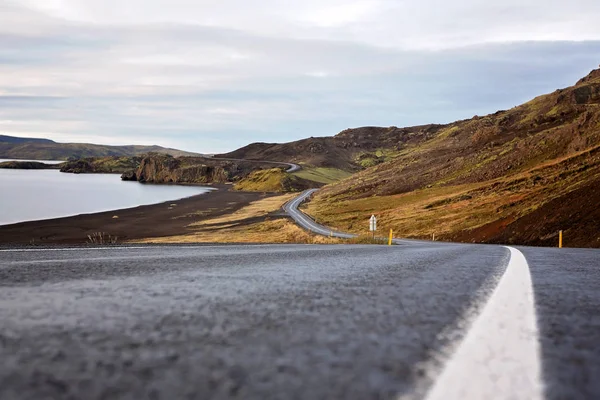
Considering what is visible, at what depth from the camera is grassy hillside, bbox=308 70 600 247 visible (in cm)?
4238

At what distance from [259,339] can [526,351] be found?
2.78 feet

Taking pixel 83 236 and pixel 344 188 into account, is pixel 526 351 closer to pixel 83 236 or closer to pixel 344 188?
pixel 83 236

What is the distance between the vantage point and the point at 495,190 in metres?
68.6

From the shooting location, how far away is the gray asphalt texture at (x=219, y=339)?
1.15 m

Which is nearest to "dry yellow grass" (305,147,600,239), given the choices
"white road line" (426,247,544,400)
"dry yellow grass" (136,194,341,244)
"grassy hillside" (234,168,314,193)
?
"dry yellow grass" (136,194,341,244)

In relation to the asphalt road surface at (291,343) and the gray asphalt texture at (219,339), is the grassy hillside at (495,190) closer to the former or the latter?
the asphalt road surface at (291,343)

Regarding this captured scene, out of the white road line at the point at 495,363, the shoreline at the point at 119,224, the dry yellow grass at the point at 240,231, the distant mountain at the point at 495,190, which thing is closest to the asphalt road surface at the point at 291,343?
the white road line at the point at 495,363

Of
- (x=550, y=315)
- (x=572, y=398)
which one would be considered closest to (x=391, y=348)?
(x=572, y=398)

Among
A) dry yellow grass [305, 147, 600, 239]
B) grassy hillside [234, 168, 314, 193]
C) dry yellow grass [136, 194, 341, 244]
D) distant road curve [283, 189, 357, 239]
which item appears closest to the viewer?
dry yellow grass [305, 147, 600, 239]

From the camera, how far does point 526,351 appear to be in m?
1.51

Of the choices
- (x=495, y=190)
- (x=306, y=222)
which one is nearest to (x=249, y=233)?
(x=306, y=222)

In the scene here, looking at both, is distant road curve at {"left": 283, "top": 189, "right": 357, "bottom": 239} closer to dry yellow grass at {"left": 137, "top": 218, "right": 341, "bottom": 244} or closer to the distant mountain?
dry yellow grass at {"left": 137, "top": 218, "right": 341, "bottom": 244}

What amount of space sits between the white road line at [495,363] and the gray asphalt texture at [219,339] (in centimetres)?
8

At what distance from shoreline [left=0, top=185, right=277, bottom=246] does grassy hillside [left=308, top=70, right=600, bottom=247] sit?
2244 centimetres
